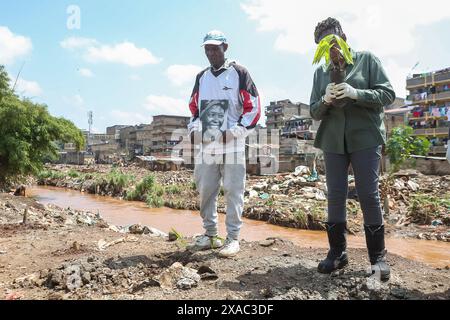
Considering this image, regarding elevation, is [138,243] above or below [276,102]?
below

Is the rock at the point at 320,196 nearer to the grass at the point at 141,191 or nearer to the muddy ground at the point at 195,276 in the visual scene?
the grass at the point at 141,191

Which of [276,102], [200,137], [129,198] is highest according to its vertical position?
[276,102]

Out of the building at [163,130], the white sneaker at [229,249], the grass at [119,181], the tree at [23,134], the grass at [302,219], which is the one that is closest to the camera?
the white sneaker at [229,249]

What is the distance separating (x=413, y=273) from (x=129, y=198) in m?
14.1

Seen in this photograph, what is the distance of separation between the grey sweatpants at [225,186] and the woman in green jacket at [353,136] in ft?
2.42

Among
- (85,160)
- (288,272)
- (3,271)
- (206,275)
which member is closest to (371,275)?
(288,272)

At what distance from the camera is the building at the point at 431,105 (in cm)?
3684

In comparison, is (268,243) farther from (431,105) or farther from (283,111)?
(283,111)

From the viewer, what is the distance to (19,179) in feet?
47.2

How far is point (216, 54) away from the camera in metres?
3.07

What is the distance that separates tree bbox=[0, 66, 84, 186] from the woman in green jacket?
1257 cm

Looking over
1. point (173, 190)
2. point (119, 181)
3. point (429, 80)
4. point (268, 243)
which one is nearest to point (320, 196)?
point (173, 190)

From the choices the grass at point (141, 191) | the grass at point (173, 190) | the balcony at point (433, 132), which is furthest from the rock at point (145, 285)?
the balcony at point (433, 132)

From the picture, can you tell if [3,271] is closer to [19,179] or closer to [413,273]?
[413,273]
